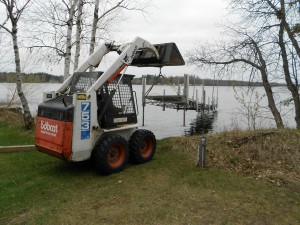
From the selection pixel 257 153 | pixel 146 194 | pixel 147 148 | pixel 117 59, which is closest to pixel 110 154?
pixel 147 148

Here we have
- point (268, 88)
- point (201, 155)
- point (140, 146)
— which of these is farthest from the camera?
point (268, 88)

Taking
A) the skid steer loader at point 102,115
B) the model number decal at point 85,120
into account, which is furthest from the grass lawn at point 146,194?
the model number decal at point 85,120

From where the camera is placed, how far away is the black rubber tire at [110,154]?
569 centimetres

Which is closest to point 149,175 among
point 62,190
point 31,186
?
point 62,190

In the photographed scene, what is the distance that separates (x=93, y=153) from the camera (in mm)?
5746

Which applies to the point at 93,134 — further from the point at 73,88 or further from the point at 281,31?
the point at 281,31

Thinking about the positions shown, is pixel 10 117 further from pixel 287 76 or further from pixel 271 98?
pixel 287 76

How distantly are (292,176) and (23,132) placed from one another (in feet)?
28.7

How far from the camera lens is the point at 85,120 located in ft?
18.1

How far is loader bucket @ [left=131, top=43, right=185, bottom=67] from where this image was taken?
6926 mm

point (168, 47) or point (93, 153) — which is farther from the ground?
point (168, 47)

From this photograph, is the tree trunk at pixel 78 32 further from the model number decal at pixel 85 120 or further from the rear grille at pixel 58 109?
the model number decal at pixel 85 120

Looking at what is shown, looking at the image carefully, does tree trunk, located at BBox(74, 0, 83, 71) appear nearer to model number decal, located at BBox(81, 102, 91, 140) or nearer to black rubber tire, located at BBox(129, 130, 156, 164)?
black rubber tire, located at BBox(129, 130, 156, 164)

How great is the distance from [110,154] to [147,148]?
1.24 m
